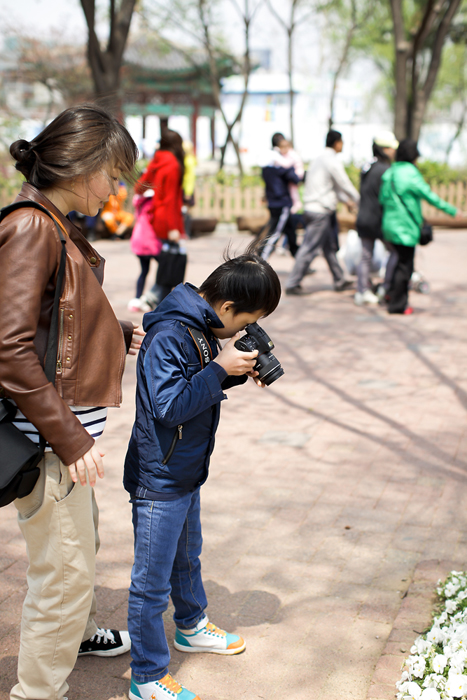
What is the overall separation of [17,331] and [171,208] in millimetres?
5454

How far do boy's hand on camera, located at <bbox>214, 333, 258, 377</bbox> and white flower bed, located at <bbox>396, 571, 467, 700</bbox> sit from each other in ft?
3.61

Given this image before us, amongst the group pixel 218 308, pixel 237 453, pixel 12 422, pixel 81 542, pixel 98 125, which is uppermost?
pixel 98 125

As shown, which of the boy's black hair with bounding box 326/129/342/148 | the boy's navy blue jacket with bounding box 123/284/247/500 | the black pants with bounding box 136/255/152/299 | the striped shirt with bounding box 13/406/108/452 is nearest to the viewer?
the striped shirt with bounding box 13/406/108/452

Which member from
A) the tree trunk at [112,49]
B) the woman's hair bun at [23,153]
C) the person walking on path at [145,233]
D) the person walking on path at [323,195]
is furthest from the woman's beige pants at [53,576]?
the tree trunk at [112,49]

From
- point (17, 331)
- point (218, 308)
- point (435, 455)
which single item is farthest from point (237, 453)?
point (17, 331)

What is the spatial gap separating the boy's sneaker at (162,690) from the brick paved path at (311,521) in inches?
5.1

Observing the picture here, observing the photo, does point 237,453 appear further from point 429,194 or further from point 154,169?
point 429,194

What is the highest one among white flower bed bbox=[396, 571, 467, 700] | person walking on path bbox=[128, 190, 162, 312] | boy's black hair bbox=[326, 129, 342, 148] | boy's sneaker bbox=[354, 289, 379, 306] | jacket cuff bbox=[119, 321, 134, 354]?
boy's black hair bbox=[326, 129, 342, 148]

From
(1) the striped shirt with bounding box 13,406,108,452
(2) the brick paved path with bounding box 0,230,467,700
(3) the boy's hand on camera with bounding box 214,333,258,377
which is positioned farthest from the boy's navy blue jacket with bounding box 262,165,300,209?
(1) the striped shirt with bounding box 13,406,108,452

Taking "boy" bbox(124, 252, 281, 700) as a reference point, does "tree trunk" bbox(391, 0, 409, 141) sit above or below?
above

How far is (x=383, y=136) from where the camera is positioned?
27.0 ft

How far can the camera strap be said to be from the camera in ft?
6.90

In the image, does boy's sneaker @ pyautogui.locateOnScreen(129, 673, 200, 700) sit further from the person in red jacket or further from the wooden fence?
the wooden fence

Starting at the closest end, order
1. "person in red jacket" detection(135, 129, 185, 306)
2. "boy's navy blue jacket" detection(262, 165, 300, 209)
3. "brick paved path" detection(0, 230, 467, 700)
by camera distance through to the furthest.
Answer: "brick paved path" detection(0, 230, 467, 700)
"person in red jacket" detection(135, 129, 185, 306)
"boy's navy blue jacket" detection(262, 165, 300, 209)
